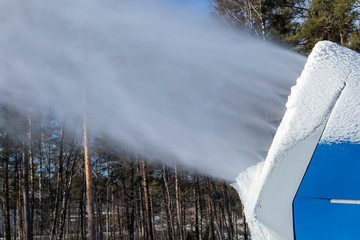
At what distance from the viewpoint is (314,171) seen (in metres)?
1.40

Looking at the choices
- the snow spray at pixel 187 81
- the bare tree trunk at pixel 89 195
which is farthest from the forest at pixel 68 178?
the snow spray at pixel 187 81

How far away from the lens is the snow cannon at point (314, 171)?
135 centimetres

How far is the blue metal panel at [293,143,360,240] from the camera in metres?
1.33

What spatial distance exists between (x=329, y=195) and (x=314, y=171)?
13 centimetres

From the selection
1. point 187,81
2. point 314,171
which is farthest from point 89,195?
point 314,171

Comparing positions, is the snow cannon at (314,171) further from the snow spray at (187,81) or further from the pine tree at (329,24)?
the pine tree at (329,24)

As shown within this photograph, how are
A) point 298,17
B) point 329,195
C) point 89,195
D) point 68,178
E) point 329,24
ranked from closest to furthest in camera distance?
point 329,195 → point 89,195 → point 329,24 → point 298,17 → point 68,178

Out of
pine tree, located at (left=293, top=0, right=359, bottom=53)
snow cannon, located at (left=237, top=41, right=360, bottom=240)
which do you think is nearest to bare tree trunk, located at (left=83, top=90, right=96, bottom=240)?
pine tree, located at (left=293, top=0, right=359, bottom=53)

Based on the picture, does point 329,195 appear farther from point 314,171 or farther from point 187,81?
point 187,81

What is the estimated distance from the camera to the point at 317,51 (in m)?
1.58

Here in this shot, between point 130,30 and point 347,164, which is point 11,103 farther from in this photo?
point 347,164

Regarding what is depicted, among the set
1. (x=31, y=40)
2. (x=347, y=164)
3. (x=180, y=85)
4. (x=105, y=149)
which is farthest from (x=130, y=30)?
(x=105, y=149)

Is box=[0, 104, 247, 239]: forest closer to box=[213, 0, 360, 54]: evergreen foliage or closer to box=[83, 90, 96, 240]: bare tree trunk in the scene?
box=[83, 90, 96, 240]: bare tree trunk

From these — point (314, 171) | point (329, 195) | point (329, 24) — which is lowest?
point (329, 195)
